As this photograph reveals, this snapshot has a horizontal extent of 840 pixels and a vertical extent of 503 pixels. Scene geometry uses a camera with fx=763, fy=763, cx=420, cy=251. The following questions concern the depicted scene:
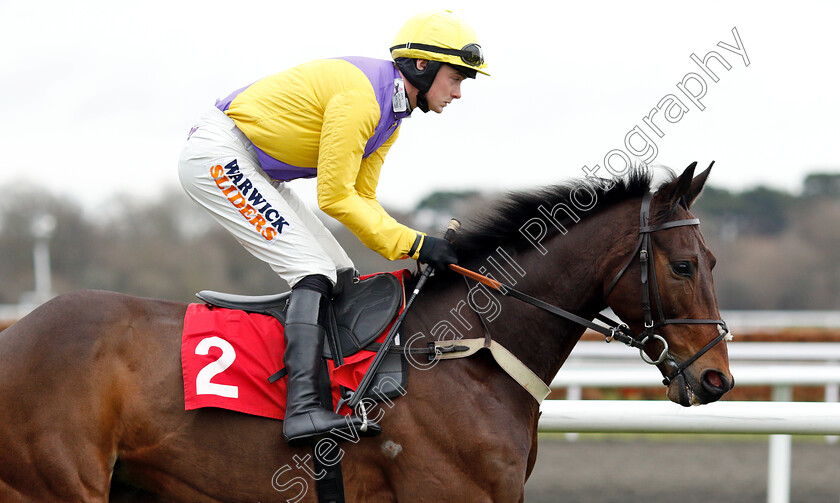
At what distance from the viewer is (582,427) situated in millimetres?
3607

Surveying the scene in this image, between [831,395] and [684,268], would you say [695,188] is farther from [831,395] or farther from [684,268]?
[831,395]

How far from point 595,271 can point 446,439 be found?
86cm

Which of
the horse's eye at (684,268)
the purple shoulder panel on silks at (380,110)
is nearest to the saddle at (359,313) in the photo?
the purple shoulder panel on silks at (380,110)

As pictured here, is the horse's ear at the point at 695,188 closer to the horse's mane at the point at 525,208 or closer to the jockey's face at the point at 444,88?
the horse's mane at the point at 525,208

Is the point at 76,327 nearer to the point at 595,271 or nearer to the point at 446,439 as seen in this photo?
the point at 446,439

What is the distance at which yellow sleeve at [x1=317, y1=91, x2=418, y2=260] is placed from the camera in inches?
110

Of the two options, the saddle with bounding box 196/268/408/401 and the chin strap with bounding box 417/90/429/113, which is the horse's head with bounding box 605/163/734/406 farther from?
the chin strap with bounding box 417/90/429/113

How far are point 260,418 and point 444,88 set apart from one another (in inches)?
58.4

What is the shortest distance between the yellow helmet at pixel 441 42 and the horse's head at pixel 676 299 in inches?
36.6

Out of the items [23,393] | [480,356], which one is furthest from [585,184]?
[23,393]

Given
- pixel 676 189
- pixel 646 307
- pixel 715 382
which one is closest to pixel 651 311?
pixel 646 307

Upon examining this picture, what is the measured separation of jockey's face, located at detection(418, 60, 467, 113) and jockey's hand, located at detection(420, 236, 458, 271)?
1.98 ft

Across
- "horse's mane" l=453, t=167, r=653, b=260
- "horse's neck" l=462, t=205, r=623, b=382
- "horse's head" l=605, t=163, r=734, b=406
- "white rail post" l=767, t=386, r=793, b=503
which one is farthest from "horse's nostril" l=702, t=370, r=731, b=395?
"white rail post" l=767, t=386, r=793, b=503

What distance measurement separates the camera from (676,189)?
2.85 metres
